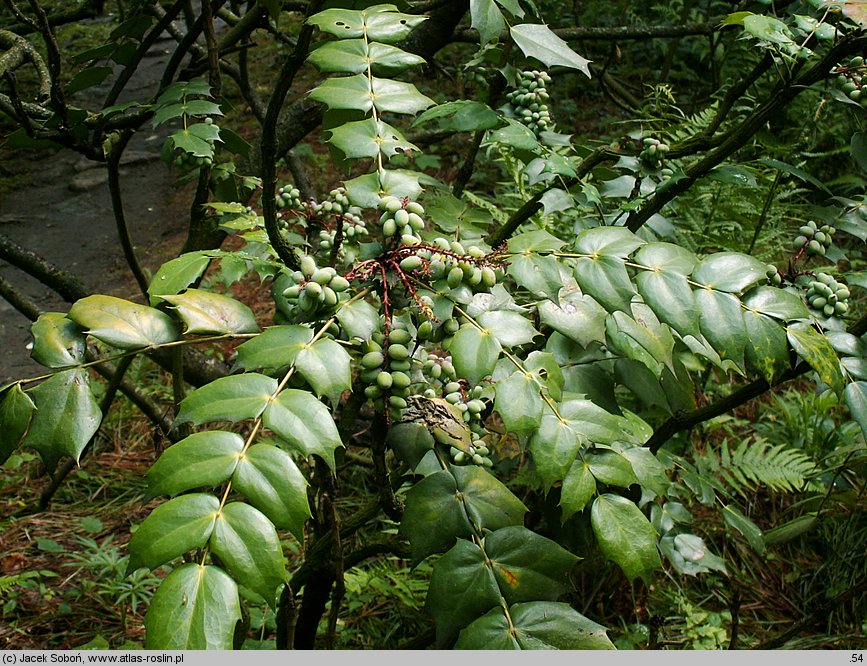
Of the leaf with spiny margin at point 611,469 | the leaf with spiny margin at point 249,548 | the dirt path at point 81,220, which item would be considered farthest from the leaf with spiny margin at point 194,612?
the dirt path at point 81,220

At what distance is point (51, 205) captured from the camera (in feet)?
16.8

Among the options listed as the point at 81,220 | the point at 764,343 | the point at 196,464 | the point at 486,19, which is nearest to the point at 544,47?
the point at 486,19

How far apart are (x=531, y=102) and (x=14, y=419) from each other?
1176 mm

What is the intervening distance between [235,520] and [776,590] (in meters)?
2.29

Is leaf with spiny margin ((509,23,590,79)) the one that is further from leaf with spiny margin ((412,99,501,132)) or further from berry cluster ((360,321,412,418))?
berry cluster ((360,321,412,418))

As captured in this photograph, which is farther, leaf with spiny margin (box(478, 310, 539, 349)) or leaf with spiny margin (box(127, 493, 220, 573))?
leaf with spiny margin (box(478, 310, 539, 349))

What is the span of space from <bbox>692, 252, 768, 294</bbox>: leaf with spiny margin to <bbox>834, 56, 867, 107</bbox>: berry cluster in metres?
0.45

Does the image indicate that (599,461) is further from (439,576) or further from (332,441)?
(332,441)

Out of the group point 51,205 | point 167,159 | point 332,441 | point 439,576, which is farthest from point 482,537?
point 51,205

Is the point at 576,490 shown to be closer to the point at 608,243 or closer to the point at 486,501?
the point at 486,501

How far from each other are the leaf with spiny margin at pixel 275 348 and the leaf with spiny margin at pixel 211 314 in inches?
2.5

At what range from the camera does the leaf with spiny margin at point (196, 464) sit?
0.68 m

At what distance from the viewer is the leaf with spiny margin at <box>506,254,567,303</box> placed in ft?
2.90

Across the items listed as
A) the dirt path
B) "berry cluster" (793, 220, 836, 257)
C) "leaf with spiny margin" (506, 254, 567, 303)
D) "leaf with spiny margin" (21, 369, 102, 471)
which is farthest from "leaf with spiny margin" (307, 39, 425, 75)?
the dirt path
